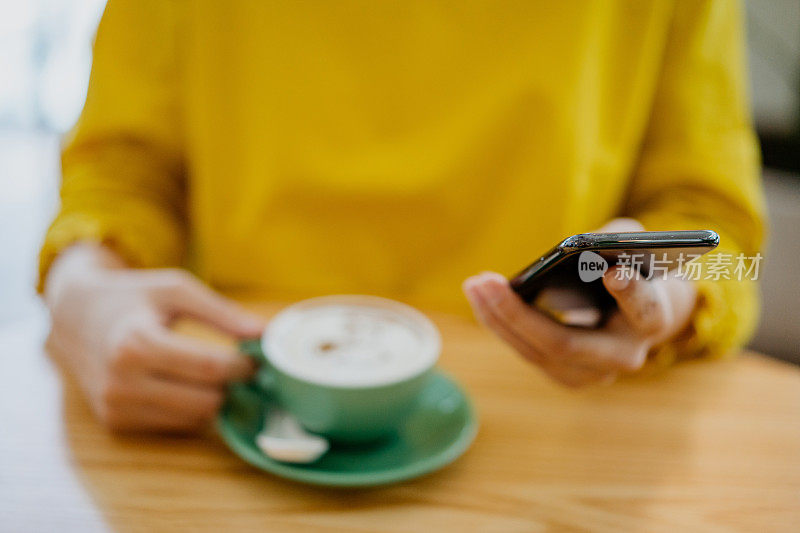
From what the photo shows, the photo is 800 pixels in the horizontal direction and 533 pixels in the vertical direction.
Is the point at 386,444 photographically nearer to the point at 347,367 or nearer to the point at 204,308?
the point at 347,367

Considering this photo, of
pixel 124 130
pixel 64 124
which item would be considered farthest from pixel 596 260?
pixel 64 124

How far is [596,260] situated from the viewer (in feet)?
0.71

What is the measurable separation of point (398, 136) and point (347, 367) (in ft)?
0.79

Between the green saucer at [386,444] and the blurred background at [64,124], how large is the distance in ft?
0.92

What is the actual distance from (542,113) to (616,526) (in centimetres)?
30

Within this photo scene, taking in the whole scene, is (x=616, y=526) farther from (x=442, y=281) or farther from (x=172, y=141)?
(x=172, y=141)

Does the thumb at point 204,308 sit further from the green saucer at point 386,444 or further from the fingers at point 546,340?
the fingers at point 546,340

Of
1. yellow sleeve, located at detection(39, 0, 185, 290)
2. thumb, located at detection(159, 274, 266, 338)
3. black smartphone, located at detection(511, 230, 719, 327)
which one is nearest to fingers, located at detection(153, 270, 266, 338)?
thumb, located at detection(159, 274, 266, 338)

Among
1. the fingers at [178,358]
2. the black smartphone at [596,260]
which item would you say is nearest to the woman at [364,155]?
the fingers at [178,358]

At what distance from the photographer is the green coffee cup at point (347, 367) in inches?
13.5

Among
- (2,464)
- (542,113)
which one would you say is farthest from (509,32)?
(2,464)

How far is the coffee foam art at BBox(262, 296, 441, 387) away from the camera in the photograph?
0.35 metres

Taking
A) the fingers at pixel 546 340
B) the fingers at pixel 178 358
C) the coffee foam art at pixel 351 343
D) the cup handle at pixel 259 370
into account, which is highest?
the fingers at pixel 546 340

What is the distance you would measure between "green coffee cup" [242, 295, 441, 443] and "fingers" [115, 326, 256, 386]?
1.3 inches
